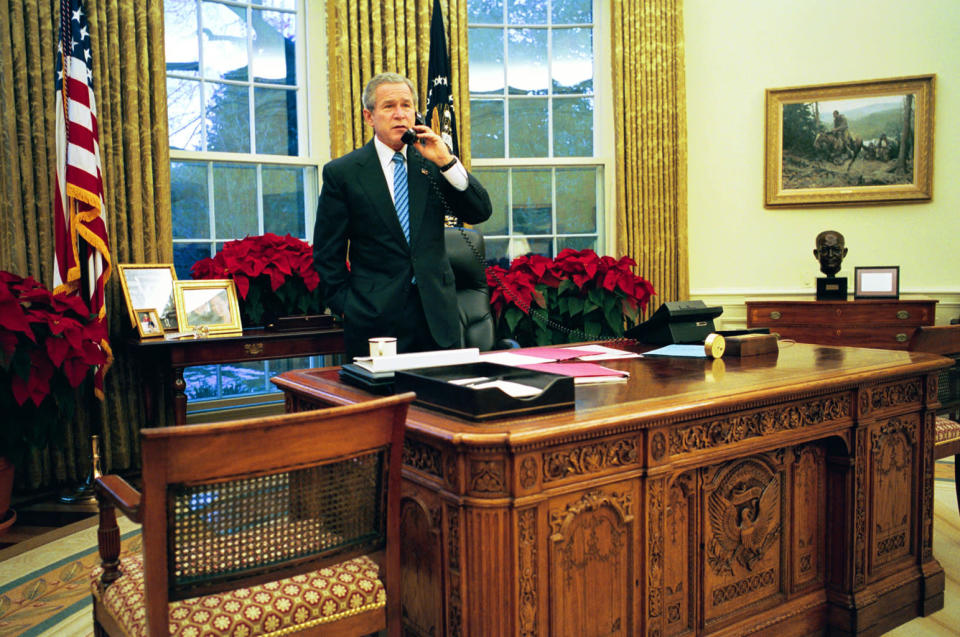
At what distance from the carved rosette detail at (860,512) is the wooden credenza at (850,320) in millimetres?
2878

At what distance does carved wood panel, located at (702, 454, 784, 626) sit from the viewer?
72.6 inches

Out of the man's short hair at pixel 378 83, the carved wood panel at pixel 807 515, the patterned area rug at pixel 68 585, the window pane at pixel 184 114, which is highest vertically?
the window pane at pixel 184 114

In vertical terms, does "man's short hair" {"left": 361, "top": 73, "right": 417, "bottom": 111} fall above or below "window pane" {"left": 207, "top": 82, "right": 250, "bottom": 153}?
below

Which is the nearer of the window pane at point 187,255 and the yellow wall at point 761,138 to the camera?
the window pane at point 187,255

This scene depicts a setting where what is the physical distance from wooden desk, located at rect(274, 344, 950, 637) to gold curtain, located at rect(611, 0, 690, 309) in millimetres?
2905

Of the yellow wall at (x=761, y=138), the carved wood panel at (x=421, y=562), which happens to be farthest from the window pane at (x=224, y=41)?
the carved wood panel at (x=421, y=562)

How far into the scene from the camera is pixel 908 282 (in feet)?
17.0

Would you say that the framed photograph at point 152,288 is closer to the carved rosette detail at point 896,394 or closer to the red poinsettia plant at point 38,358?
the red poinsettia plant at point 38,358

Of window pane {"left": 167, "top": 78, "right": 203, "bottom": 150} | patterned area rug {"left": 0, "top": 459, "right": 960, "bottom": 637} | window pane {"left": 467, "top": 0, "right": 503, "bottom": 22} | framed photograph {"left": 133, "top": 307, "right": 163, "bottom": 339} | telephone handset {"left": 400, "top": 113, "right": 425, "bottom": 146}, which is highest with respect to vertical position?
window pane {"left": 467, "top": 0, "right": 503, "bottom": 22}

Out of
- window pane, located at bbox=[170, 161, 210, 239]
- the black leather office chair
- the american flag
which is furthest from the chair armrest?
window pane, located at bbox=[170, 161, 210, 239]

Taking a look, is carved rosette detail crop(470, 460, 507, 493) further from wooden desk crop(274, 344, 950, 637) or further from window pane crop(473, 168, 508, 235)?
window pane crop(473, 168, 508, 235)

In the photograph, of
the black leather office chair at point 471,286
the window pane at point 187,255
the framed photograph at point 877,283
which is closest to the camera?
the black leather office chair at point 471,286

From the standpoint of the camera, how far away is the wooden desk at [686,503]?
4.59 ft

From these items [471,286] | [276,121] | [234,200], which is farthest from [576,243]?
[234,200]
